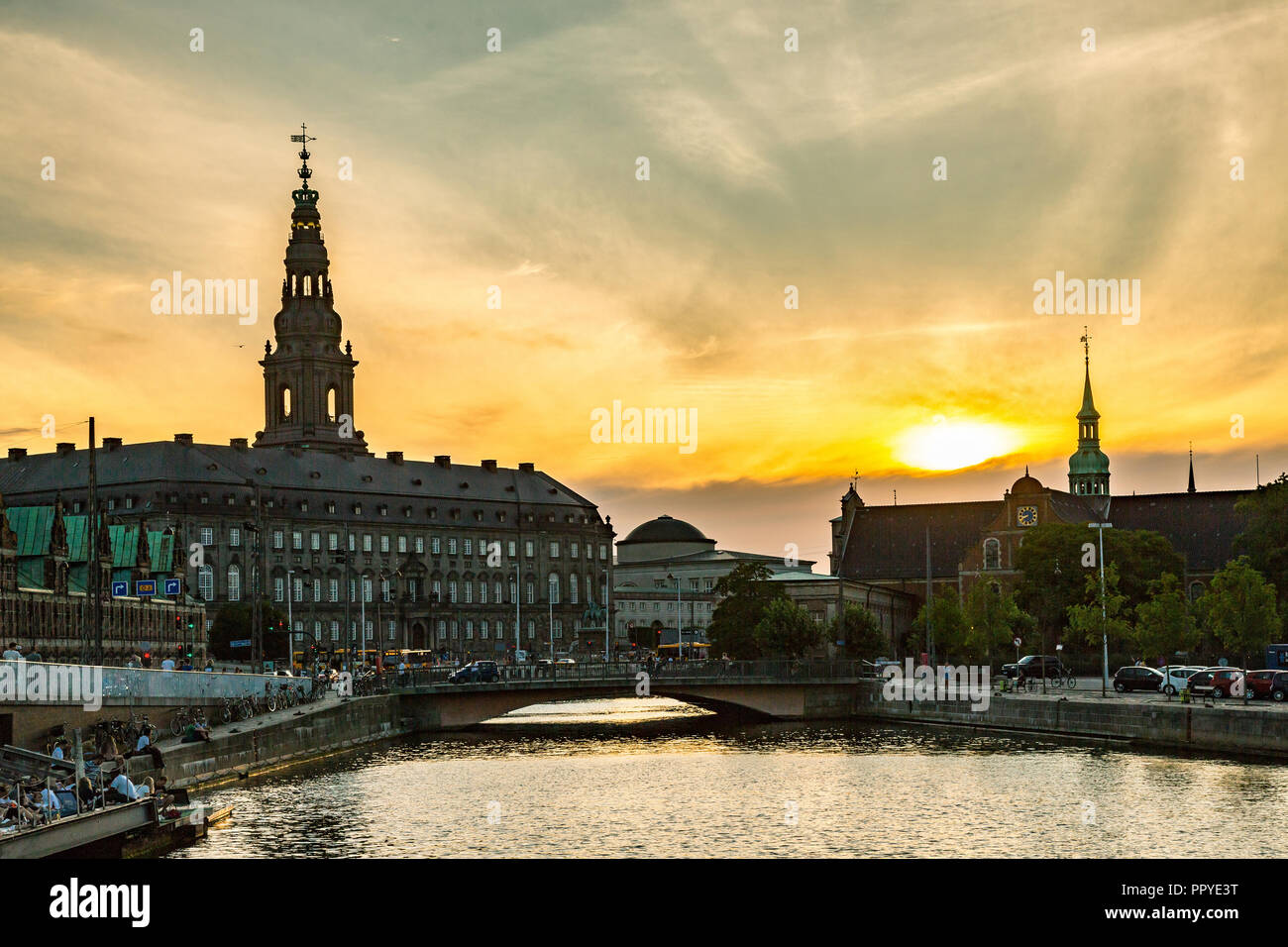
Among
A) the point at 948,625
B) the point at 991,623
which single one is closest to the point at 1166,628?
the point at 991,623

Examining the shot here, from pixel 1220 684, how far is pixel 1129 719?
8.40 m

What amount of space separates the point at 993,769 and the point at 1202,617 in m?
43.1

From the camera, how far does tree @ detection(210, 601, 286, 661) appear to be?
154375 millimetres

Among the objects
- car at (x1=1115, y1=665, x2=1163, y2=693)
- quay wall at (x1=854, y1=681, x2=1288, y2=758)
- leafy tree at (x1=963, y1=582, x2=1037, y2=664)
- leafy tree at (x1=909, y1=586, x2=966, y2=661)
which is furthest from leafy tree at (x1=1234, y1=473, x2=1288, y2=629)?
quay wall at (x1=854, y1=681, x2=1288, y2=758)

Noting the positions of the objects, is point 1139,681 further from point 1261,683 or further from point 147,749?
point 147,749

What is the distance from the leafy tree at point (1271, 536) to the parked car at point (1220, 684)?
1515 inches

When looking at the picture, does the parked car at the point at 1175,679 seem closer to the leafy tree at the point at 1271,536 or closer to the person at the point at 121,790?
the leafy tree at the point at 1271,536

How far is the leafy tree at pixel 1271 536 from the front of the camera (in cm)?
12538

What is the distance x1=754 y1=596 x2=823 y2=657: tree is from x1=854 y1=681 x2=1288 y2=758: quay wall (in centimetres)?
3376

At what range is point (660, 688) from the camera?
10325 centimetres

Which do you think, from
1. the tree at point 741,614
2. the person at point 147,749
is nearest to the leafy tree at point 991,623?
the tree at point 741,614

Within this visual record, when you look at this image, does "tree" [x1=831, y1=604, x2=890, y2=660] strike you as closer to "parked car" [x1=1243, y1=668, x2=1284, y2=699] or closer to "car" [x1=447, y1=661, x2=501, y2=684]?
"car" [x1=447, y1=661, x2=501, y2=684]

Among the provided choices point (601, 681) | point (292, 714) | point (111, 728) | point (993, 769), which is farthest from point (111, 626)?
point (993, 769)
